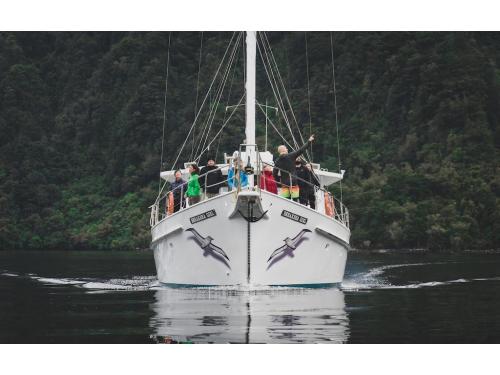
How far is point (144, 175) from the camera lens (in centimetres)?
9019

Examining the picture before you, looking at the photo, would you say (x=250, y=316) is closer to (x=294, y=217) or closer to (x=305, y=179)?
(x=294, y=217)

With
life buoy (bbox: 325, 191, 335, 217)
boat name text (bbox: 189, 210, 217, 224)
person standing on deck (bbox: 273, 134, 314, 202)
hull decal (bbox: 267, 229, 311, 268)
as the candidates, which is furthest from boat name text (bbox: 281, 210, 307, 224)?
life buoy (bbox: 325, 191, 335, 217)

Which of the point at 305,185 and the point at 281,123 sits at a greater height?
the point at 281,123

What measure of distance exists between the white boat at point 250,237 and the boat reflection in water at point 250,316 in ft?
1.30

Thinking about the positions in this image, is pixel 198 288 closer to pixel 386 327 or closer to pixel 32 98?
pixel 386 327

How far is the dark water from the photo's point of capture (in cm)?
1485

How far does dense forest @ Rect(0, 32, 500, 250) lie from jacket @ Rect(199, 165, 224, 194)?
44498mm

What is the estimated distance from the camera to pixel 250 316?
17.4 metres

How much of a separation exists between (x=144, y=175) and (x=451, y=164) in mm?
28713

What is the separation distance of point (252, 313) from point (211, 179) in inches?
266

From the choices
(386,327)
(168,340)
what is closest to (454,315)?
(386,327)

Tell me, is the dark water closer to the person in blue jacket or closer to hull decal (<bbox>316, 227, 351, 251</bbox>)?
hull decal (<bbox>316, 227, 351, 251</bbox>)

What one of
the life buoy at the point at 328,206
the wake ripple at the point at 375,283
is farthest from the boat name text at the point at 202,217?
the wake ripple at the point at 375,283

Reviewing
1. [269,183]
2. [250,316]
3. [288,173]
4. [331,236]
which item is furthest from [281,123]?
[250,316]
